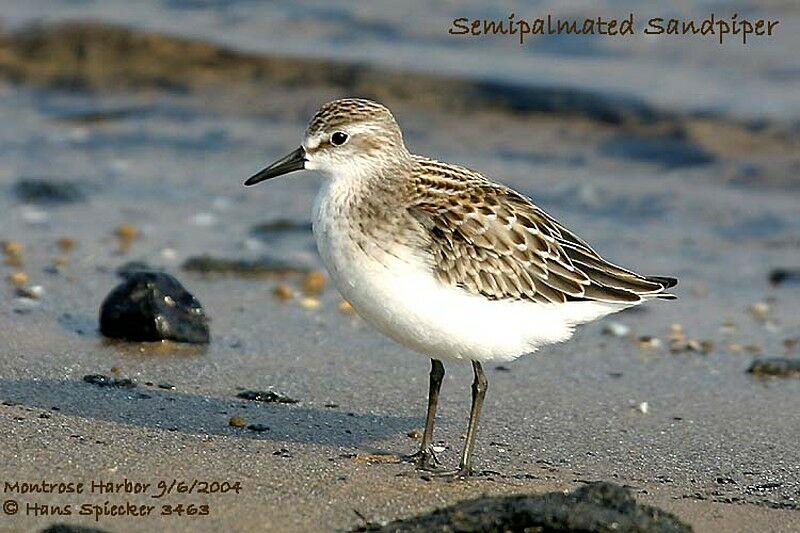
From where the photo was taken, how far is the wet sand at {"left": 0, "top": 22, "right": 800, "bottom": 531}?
6.28 meters

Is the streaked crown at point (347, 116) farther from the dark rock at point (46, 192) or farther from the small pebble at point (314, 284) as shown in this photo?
the dark rock at point (46, 192)

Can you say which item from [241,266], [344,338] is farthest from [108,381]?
[241,266]

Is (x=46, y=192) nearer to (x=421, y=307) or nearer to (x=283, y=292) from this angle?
(x=283, y=292)

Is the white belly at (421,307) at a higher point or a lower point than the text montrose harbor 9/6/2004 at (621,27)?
lower

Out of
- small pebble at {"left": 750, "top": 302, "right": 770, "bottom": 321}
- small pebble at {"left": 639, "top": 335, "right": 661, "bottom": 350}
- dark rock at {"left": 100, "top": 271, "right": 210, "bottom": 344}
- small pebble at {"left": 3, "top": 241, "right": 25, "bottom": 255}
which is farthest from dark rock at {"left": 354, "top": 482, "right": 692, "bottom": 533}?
small pebble at {"left": 3, "top": 241, "right": 25, "bottom": 255}

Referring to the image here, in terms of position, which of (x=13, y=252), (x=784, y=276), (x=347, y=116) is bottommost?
(x=13, y=252)

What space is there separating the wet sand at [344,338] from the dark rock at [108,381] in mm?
100

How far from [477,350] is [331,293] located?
3633 millimetres

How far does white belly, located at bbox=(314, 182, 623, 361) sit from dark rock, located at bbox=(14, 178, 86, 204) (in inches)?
220

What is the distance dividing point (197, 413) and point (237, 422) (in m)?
0.24

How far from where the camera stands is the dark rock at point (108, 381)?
7453 millimetres

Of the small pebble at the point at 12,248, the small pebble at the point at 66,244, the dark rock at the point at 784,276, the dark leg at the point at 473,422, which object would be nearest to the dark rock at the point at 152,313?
the small pebble at the point at 12,248

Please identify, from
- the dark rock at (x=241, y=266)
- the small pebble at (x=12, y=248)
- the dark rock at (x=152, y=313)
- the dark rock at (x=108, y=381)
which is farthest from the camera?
the dark rock at (x=241, y=266)

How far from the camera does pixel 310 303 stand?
9.62 meters
